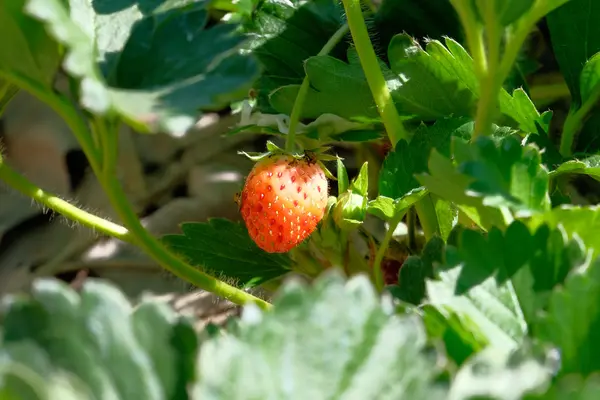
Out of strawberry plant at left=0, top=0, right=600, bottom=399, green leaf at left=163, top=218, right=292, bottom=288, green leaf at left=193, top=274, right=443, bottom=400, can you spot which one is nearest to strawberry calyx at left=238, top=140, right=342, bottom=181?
strawberry plant at left=0, top=0, right=600, bottom=399

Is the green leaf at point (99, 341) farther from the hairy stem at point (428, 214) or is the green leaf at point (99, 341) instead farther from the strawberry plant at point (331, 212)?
the hairy stem at point (428, 214)

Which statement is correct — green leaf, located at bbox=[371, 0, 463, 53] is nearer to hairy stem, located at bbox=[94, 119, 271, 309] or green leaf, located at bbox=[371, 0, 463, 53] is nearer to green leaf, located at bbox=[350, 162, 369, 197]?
green leaf, located at bbox=[350, 162, 369, 197]

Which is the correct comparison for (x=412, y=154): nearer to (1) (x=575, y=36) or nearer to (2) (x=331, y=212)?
(2) (x=331, y=212)

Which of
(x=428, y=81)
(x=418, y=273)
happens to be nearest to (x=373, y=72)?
(x=428, y=81)

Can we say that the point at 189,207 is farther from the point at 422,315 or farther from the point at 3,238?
the point at 422,315

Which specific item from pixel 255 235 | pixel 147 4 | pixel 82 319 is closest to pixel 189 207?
Result: pixel 255 235

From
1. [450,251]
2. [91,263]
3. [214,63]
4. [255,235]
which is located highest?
[214,63]

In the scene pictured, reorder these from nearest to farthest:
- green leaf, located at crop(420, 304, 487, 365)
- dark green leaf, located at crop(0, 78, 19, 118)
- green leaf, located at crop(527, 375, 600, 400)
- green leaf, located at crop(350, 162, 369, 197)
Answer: green leaf, located at crop(527, 375, 600, 400) < green leaf, located at crop(420, 304, 487, 365) < dark green leaf, located at crop(0, 78, 19, 118) < green leaf, located at crop(350, 162, 369, 197)
